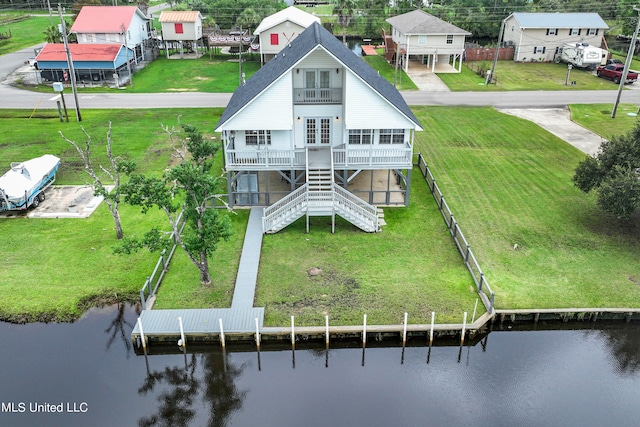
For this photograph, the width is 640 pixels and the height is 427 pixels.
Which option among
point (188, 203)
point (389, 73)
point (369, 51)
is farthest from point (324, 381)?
point (369, 51)

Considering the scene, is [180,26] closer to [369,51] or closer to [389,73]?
[369,51]

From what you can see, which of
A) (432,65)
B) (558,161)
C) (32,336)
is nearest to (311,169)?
(32,336)

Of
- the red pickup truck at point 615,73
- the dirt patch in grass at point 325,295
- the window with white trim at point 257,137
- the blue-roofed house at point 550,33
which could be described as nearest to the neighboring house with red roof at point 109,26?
the window with white trim at point 257,137

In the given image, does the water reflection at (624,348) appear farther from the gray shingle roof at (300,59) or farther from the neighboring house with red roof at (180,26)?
the neighboring house with red roof at (180,26)

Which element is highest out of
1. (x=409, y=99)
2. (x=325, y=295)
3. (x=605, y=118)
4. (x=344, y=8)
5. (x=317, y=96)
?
(x=344, y=8)

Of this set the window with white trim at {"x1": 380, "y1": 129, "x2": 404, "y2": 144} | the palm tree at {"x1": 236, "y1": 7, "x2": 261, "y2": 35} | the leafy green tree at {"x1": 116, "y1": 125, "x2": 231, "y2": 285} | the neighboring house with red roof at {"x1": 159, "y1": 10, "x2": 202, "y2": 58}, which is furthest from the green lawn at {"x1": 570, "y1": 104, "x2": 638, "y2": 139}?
the neighboring house with red roof at {"x1": 159, "y1": 10, "x2": 202, "y2": 58}

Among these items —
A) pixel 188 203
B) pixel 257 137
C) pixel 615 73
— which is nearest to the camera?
pixel 188 203

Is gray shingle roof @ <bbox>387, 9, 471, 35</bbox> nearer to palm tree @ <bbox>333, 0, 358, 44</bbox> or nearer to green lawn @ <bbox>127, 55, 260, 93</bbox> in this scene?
palm tree @ <bbox>333, 0, 358, 44</bbox>

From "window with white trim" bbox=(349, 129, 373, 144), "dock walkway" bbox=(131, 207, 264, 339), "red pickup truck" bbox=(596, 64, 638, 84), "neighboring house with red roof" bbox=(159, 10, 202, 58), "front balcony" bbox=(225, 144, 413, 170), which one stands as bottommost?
"dock walkway" bbox=(131, 207, 264, 339)
